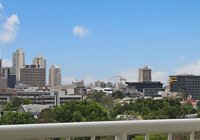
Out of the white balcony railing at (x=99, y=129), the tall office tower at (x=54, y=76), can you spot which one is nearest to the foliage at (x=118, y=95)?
the tall office tower at (x=54, y=76)

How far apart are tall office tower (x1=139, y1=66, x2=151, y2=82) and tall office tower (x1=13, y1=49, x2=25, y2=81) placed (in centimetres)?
195

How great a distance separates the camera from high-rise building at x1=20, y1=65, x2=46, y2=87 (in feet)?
20.1

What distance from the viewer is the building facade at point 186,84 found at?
5375 millimetres

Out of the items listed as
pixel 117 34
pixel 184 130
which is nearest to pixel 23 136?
pixel 184 130

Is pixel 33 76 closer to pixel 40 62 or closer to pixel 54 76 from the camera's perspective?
pixel 54 76

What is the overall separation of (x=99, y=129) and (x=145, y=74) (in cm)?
605

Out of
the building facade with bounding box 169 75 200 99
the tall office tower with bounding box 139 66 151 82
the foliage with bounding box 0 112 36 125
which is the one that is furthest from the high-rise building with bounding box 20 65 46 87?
the foliage with bounding box 0 112 36 125

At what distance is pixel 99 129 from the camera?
1.38 metres

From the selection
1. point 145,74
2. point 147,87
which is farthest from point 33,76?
point 145,74

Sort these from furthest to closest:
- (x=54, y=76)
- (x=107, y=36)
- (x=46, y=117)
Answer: (x=107, y=36) < (x=54, y=76) < (x=46, y=117)

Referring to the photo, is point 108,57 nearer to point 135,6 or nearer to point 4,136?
point 135,6

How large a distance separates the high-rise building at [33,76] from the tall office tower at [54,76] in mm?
111

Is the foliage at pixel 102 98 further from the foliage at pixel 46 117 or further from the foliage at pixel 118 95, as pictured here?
the foliage at pixel 46 117

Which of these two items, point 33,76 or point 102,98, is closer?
point 102,98
